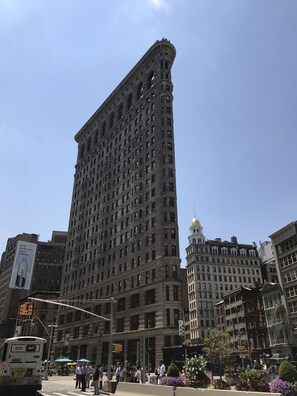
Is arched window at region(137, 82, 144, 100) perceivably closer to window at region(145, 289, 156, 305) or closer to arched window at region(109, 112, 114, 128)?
arched window at region(109, 112, 114, 128)

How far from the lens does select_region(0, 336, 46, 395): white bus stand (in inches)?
803

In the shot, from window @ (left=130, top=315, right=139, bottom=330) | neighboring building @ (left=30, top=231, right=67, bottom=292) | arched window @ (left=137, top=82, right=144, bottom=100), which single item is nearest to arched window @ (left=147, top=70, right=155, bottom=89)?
arched window @ (left=137, top=82, right=144, bottom=100)

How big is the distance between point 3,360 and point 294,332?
6066cm

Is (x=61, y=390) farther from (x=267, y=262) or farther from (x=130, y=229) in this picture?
(x=267, y=262)

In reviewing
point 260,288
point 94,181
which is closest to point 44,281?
point 94,181

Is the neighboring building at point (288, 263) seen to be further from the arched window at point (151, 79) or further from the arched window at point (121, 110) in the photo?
the arched window at point (121, 110)

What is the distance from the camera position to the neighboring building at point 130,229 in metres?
60.1

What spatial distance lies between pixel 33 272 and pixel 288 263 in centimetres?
12480

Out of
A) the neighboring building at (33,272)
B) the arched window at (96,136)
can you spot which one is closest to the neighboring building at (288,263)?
the arched window at (96,136)

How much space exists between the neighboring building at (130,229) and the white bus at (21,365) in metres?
28.7

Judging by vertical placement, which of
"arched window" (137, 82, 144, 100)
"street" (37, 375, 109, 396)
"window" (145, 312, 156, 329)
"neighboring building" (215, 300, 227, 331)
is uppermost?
"arched window" (137, 82, 144, 100)

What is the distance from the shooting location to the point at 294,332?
6631cm

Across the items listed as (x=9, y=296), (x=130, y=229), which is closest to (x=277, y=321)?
(x=130, y=229)

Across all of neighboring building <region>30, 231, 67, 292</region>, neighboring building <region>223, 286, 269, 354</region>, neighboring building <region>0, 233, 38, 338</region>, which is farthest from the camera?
neighboring building <region>30, 231, 67, 292</region>
